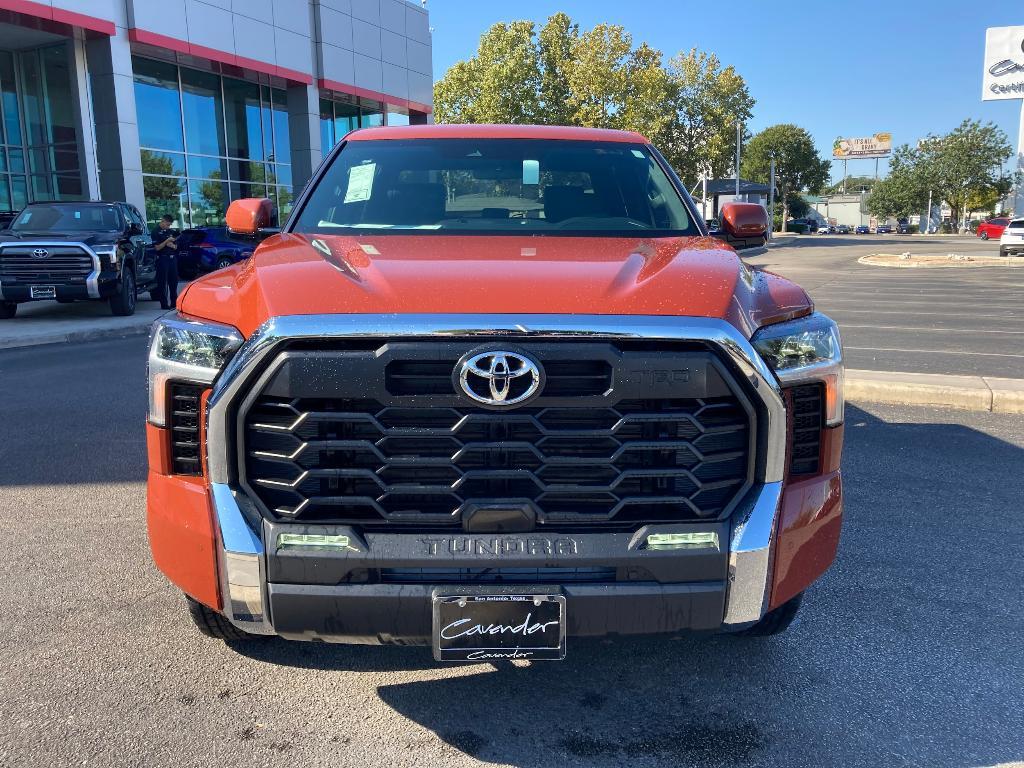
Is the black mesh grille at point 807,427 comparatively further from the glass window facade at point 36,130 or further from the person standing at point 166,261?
the glass window facade at point 36,130

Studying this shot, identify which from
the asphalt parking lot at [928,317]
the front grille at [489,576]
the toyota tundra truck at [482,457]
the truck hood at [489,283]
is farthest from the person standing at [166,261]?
the front grille at [489,576]

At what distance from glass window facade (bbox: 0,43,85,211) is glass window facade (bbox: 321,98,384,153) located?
8.99 meters

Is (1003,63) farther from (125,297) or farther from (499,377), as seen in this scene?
(499,377)

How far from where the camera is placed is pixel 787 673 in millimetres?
2838

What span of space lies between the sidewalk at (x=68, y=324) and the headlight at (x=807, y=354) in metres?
11.7

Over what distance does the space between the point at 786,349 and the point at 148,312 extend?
14849mm

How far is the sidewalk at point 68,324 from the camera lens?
1185 centimetres

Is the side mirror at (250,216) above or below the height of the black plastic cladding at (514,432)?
above

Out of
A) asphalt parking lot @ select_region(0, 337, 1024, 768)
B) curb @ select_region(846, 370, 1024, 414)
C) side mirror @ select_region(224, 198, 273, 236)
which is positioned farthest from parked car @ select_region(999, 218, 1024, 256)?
side mirror @ select_region(224, 198, 273, 236)

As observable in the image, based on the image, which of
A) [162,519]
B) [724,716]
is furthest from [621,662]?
[162,519]

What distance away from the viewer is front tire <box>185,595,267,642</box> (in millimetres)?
2684

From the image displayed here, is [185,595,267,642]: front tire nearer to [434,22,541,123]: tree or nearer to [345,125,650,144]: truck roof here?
[345,125,650,144]: truck roof

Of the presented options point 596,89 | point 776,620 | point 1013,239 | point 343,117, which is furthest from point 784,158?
point 776,620

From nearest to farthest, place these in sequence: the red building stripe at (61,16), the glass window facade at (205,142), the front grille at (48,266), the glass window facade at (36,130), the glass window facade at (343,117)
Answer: the front grille at (48,266), the red building stripe at (61,16), the glass window facade at (36,130), the glass window facade at (205,142), the glass window facade at (343,117)
